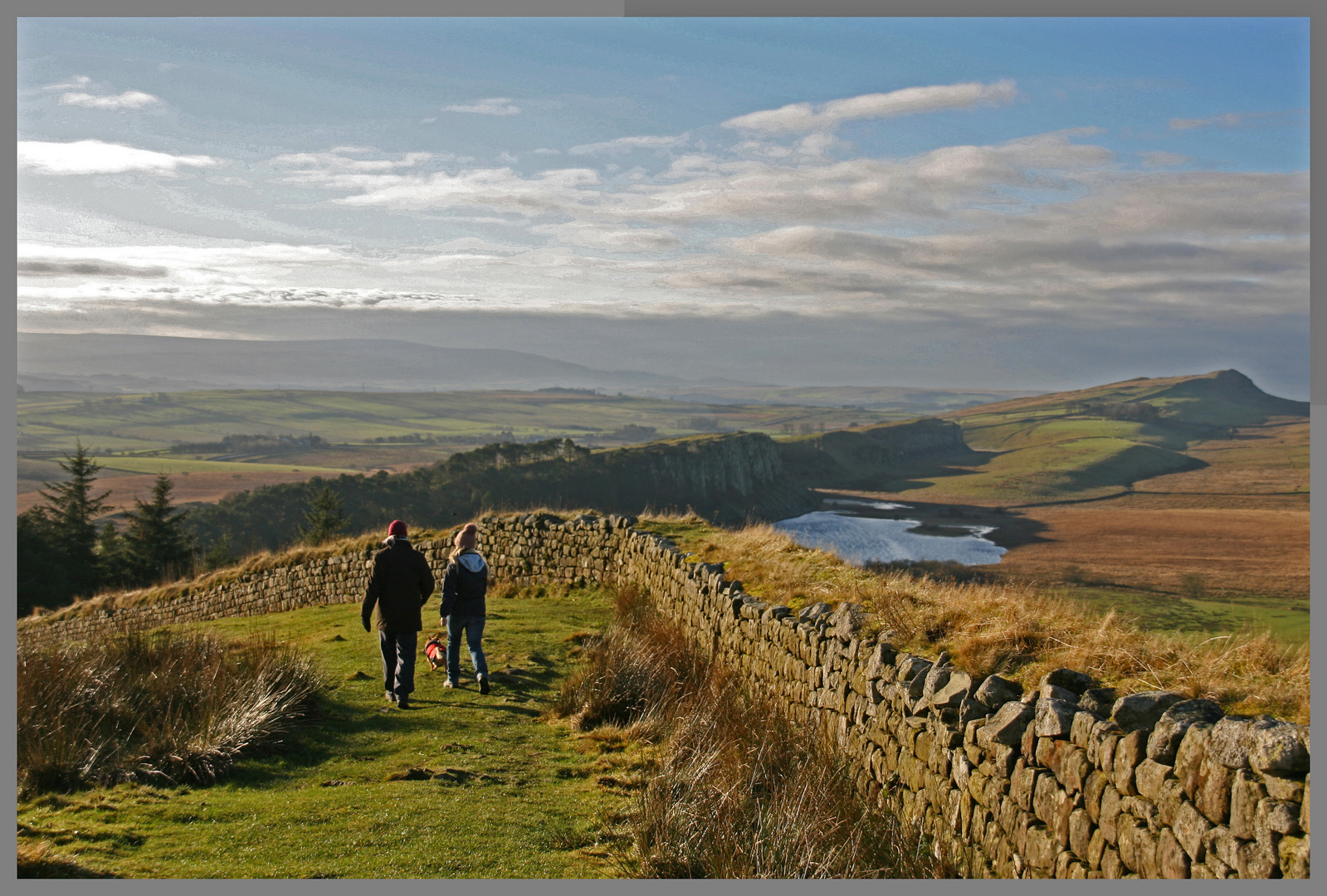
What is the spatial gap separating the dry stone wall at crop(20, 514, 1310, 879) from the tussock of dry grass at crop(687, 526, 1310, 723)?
27cm

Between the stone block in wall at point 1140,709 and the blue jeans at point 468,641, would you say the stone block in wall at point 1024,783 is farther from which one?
the blue jeans at point 468,641

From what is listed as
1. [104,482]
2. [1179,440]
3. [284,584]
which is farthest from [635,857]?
[1179,440]

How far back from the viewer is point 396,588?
8258 mm

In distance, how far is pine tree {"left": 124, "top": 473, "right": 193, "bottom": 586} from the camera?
3581 cm

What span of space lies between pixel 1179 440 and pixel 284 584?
564 feet

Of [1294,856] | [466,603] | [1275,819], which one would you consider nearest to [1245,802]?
[1275,819]

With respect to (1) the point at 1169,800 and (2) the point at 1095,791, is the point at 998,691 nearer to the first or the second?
(2) the point at 1095,791

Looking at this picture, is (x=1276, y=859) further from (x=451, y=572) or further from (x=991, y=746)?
(x=451, y=572)

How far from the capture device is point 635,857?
4840mm

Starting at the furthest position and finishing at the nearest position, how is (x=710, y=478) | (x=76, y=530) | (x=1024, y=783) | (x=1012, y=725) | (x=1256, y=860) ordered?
1. (x=710, y=478)
2. (x=76, y=530)
3. (x=1012, y=725)
4. (x=1024, y=783)
5. (x=1256, y=860)

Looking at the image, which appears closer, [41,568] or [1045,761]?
[1045,761]

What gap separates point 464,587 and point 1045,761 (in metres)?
6.11

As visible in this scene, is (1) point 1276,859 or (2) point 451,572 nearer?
(1) point 1276,859

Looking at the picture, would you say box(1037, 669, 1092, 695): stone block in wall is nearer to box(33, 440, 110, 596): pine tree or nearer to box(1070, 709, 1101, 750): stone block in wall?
box(1070, 709, 1101, 750): stone block in wall
